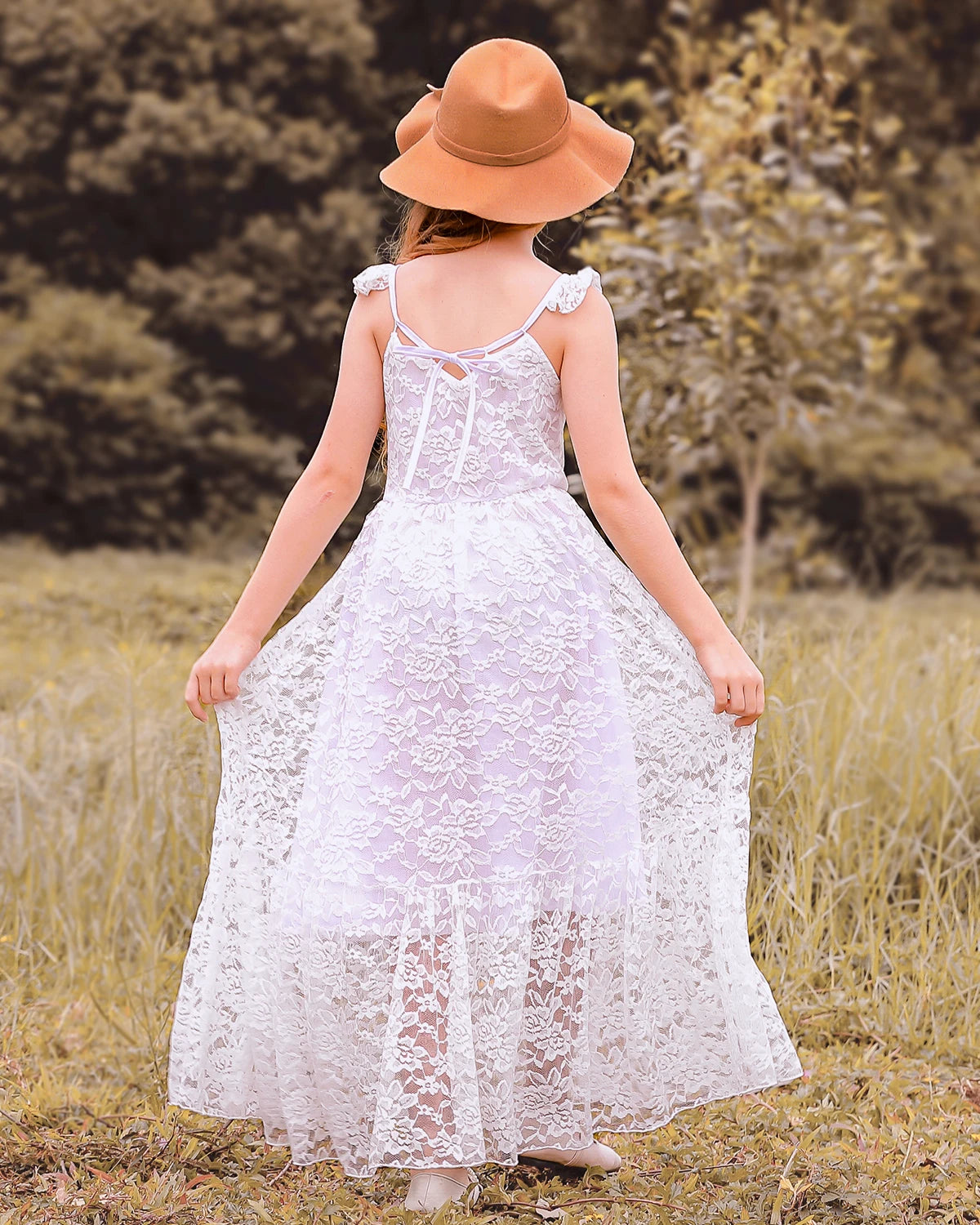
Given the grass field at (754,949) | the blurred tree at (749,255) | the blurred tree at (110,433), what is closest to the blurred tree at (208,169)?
the blurred tree at (110,433)

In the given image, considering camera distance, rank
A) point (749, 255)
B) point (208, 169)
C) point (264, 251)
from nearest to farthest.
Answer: point (749, 255) → point (264, 251) → point (208, 169)

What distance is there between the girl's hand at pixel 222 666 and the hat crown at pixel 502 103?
77cm

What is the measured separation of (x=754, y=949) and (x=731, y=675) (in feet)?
4.00

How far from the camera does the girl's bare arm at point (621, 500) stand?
204cm

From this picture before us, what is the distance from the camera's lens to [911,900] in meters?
3.16

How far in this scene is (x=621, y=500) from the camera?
2051mm

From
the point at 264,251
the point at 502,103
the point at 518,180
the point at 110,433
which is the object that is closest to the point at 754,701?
the point at 518,180

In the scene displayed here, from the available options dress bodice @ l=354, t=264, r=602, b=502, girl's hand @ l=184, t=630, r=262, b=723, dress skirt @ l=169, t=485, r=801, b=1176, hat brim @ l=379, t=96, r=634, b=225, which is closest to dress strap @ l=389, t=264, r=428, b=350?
Result: dress bodice @ l=354, t=264, r=602, b=502

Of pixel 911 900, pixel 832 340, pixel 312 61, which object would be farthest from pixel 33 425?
pixel 911 900

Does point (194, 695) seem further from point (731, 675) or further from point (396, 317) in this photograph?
point (731, 675)

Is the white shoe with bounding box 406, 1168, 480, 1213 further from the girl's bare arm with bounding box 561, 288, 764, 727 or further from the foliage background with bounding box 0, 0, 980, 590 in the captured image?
the foliage background with bounding box 0, 0, 980, 590

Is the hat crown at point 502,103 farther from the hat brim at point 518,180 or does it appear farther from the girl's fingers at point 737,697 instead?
the girl's fingers at point 737,697

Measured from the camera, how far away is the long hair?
6.90 ft

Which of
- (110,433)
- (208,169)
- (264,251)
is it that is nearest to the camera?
(110,433)
